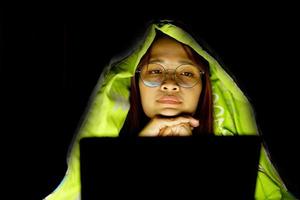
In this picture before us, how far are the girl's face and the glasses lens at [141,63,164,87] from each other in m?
0.01

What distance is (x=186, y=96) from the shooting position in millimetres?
1139

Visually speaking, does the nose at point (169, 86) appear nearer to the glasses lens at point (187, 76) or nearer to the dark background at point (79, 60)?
the glasses lens at point (187, 76)

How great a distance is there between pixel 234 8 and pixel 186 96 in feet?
1.16

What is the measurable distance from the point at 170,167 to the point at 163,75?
17.6 inches

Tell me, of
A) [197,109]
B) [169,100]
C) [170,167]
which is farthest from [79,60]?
[170,167]

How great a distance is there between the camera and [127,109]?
115cm

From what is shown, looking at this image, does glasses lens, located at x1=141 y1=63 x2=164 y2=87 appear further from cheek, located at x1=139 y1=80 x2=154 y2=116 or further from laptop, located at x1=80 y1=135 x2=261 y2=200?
laptop, located at x1=80 y1=135 x2=261 y2=200

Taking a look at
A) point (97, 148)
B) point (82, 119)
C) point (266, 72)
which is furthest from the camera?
point (266, 72)

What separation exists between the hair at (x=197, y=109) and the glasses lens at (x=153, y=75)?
1.0 inches

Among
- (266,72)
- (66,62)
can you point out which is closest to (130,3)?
(66,62)

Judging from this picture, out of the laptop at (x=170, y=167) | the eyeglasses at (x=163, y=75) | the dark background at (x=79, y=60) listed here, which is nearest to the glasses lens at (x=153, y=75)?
the eyeglasses at (x=163, y=75)

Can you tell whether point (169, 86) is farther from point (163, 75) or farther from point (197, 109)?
point (197, 109)

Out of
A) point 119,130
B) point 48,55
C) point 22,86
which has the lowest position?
point 119,130

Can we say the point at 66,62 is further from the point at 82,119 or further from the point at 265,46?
the point at 265,46
